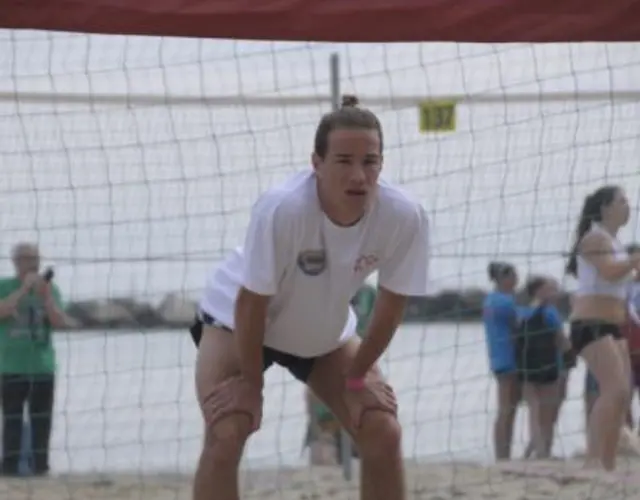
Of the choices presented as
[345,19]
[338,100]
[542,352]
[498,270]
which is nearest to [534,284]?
[542,352]

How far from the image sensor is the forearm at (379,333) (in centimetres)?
577

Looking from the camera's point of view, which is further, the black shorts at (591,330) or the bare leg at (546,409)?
the bare leg at (546,409)

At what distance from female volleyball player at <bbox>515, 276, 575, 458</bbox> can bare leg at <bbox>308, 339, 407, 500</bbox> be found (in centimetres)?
288

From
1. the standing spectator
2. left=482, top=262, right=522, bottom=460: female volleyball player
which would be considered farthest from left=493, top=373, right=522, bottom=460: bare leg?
the standing spectator

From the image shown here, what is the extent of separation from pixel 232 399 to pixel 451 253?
8.42ft

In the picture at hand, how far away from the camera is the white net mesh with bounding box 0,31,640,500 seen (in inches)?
287

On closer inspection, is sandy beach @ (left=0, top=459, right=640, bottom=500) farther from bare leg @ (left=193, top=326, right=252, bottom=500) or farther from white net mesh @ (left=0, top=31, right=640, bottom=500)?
bare leg @ (left=193, top=326, right=252, bottom=500)

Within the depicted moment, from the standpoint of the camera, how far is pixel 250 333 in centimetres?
558

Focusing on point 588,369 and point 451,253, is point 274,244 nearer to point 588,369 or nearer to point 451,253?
point 451,253

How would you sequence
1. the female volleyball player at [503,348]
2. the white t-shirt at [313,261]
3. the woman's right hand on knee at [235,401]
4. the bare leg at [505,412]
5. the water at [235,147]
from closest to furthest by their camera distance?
the white t-shirt at [313,261] → the woman's right hand on knee at [235,401] → the water at [235,147] → the female volleyball player at [503,348] → the bare leg at [505,412]

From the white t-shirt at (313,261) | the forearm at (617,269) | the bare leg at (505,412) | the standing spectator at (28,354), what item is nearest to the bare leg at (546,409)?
the bare leg at (505,412)

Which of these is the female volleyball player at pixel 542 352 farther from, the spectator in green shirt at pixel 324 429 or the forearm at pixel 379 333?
the forearm at pixel 379 333

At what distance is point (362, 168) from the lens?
5.54 m

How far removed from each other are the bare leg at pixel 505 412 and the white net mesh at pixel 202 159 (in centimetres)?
41
